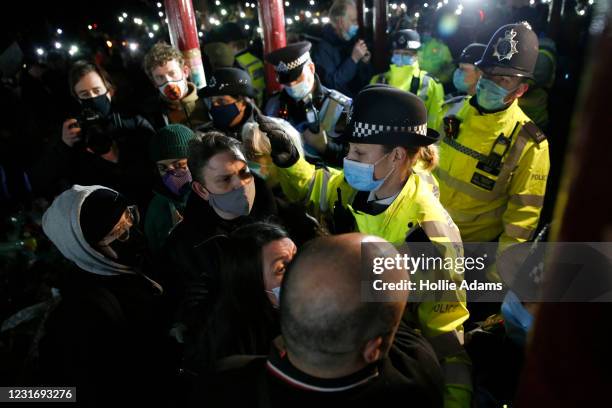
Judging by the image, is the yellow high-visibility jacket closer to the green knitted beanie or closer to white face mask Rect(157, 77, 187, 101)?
the green knitted beanie

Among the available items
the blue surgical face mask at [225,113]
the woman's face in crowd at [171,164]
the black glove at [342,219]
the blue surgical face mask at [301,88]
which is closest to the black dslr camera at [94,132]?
the woman's face in crowd at [171,164]

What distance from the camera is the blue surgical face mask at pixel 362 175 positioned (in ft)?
7.42

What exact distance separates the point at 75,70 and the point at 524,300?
4364mm

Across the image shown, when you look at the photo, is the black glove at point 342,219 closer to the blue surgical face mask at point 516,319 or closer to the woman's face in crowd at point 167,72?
the blue surgical face mask at point 516,319

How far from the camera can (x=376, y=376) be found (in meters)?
1.30

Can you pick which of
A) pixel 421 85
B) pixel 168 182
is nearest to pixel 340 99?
pixel 421 85

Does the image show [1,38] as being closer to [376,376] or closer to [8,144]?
[8,144]

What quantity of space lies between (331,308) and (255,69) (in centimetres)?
593

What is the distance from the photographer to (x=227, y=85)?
3.83m

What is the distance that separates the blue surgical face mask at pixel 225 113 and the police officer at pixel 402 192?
1861mm

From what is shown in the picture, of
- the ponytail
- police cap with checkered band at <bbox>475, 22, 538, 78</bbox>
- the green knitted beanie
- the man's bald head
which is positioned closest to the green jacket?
the green knitted beanie

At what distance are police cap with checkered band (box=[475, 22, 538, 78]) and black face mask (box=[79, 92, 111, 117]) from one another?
367cm

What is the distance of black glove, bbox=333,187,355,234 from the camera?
260 cm

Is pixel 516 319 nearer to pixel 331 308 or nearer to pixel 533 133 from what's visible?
pixel 331 308
